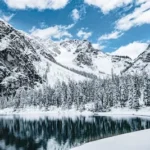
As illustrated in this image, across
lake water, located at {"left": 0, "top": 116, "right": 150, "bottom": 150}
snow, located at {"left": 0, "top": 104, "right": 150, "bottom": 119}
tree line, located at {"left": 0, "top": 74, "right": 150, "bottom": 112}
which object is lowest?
lake water, located at {"left": 0, "top": 116, "right": 150, "bottom": 150}

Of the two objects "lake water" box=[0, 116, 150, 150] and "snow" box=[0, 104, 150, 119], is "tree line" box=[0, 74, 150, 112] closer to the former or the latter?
"snow" box=[0, 104, 150, 119]

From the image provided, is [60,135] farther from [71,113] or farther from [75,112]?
[75,112]

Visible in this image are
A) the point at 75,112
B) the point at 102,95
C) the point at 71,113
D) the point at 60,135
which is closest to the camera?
the point at 60,135

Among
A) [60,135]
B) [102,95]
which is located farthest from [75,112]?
[60,135]

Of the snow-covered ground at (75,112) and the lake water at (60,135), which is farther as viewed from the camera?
the snow-covered ground at (75,112)

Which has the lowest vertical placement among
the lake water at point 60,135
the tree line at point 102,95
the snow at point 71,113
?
the lake water at point 60,135

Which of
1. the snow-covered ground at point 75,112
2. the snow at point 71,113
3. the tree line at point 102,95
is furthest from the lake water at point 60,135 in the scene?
the tree line at point 102,95

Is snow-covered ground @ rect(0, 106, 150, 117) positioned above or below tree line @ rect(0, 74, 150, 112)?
below

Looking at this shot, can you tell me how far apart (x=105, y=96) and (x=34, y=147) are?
3702 inches

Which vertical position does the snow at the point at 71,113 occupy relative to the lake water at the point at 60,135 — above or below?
above

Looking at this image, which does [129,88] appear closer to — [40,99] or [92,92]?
[92,92]

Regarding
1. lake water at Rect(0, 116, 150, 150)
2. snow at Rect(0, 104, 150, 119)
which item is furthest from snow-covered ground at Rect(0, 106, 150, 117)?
lake water at Rect(0, 116, 150, 150)

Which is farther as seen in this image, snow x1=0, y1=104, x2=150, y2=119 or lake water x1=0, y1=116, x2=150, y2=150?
snow x1=0, y1=104, x2=150, y2=119

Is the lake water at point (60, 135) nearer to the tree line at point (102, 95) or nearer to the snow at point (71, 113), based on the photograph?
the snow at point (71, 113)
